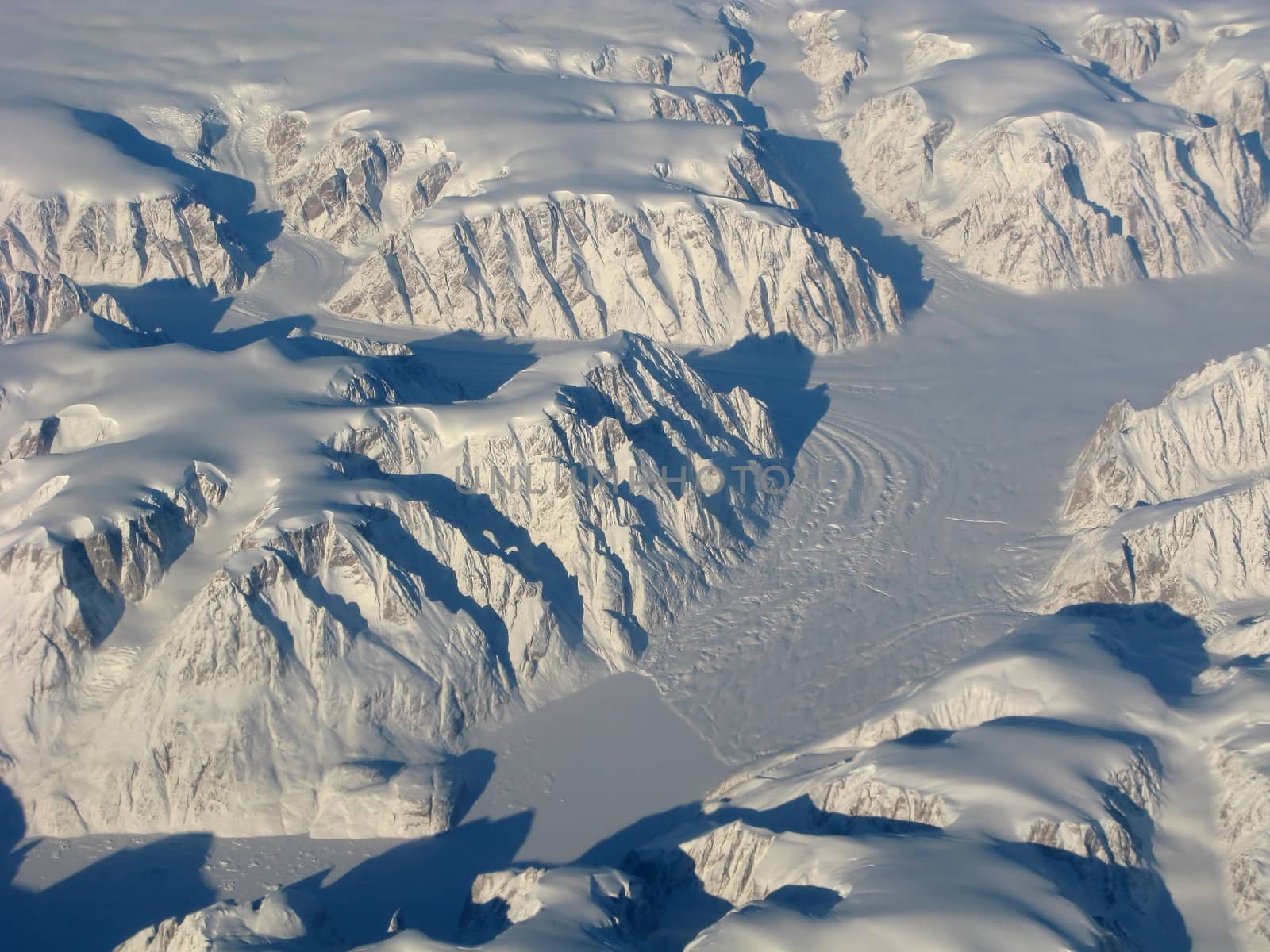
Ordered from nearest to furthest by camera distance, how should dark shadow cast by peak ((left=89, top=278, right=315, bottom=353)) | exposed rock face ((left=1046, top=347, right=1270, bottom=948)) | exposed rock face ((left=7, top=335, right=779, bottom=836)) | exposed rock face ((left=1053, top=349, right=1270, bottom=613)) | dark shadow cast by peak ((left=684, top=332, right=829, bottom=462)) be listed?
exposed rock face ((left=1046, top=347, right=1270, bottom=948)) < exposed rock face ((left=7, top=335, right=779, bottom=836)) < exposed rock face ((left=1053, top=349, right=1270, bottom=613)) < dark shadow cast by peak ((left=684, top=332, right=829, bottom=462)) < dark shadow cast by peak ((left=89, top=278, right=315, bottom=353))

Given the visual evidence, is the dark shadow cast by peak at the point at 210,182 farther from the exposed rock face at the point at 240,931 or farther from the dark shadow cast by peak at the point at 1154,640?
the exposed rock face at the point at 240,931

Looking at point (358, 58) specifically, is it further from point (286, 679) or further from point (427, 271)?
point (286, 679)

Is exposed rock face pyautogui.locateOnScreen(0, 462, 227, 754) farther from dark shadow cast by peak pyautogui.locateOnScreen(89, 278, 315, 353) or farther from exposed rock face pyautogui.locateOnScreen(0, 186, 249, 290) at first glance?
exposed rock face pyautogui.locateOnScreen(0, 186, 249, 290)

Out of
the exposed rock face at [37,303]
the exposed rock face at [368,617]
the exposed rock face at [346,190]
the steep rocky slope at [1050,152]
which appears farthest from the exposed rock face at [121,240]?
the steep rocky slope at [1050,152]

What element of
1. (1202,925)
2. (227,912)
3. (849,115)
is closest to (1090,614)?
(1202,925)

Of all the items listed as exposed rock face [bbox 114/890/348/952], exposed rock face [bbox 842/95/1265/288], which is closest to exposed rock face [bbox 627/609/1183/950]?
exposed rock face [bbox 114/890/348/952]

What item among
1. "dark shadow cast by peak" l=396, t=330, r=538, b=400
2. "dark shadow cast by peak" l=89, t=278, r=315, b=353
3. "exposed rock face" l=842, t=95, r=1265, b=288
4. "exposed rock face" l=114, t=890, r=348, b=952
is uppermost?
"exposed rock face" l=842, t=95, r=1265, b=288
